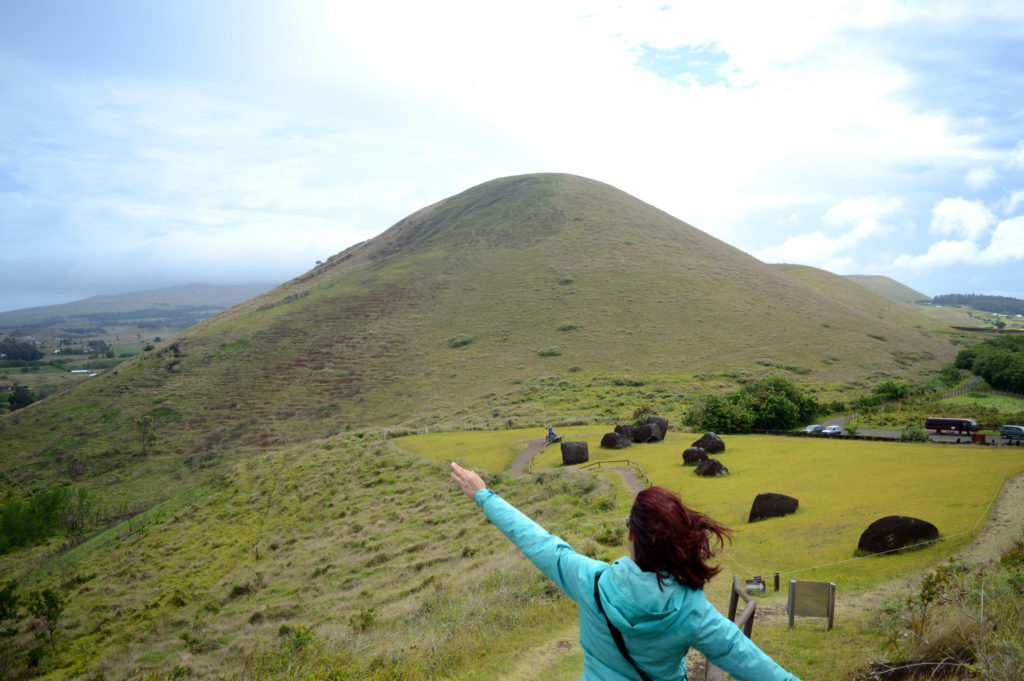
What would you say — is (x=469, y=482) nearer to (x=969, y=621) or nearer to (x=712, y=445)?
(x=969, y=621)

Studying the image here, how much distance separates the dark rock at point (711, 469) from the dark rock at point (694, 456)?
0.95m

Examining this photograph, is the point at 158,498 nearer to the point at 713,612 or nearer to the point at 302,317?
the point at 302,317

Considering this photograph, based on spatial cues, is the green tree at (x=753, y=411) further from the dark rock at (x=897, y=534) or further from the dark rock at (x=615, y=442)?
the dark rock at (x=897, y=534)

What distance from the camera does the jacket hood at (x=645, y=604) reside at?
2.39m

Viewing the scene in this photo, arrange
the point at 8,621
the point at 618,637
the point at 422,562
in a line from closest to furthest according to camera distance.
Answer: the point at 618,637 < the point at 422,562 < the point at 8,621

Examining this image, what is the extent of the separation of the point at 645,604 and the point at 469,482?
1372mm

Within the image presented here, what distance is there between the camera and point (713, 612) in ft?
8.02

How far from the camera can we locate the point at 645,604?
7.87 ft

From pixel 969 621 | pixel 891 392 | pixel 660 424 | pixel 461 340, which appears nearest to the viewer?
pixel 969 621

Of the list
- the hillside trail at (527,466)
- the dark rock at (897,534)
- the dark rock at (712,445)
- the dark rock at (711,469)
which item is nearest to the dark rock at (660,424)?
the dark rock at (712,445)

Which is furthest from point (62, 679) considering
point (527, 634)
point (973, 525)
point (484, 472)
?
point (973, 525)

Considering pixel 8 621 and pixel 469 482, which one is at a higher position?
pixel 469 482

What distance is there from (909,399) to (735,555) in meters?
39.1

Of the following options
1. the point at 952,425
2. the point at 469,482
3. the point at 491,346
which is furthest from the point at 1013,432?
the point at 491,346
